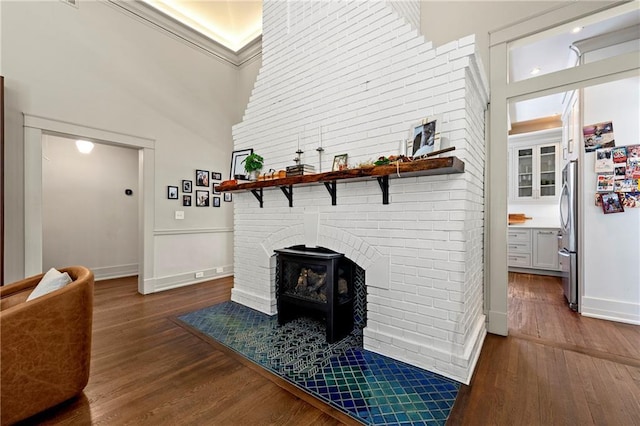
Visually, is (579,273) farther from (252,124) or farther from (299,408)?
(252,124)

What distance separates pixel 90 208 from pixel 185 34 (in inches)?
136

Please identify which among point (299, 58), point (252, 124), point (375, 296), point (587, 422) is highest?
point (299, 58)

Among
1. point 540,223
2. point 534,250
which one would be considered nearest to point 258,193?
point 534,250

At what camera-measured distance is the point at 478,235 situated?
2.54 meters

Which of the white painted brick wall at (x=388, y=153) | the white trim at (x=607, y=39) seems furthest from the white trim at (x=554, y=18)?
the white trim at (x=607, y=39)

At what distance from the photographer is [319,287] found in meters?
2.65

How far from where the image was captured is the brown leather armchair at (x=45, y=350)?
4.80ft

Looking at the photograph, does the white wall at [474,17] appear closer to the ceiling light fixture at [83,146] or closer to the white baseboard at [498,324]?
the white baseboard at [498,324]

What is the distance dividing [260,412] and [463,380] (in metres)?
1.38

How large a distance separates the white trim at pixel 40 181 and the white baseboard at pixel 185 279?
0.12 m

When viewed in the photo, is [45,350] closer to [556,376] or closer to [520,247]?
[556,376]

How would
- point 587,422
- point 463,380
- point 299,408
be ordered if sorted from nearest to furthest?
point 587,422 → point 299,408 → point 463,380

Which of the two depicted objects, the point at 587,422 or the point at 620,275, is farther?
the point at 620,275

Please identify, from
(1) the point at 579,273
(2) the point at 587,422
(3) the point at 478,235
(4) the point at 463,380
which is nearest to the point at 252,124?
(3) the point at 478,235
